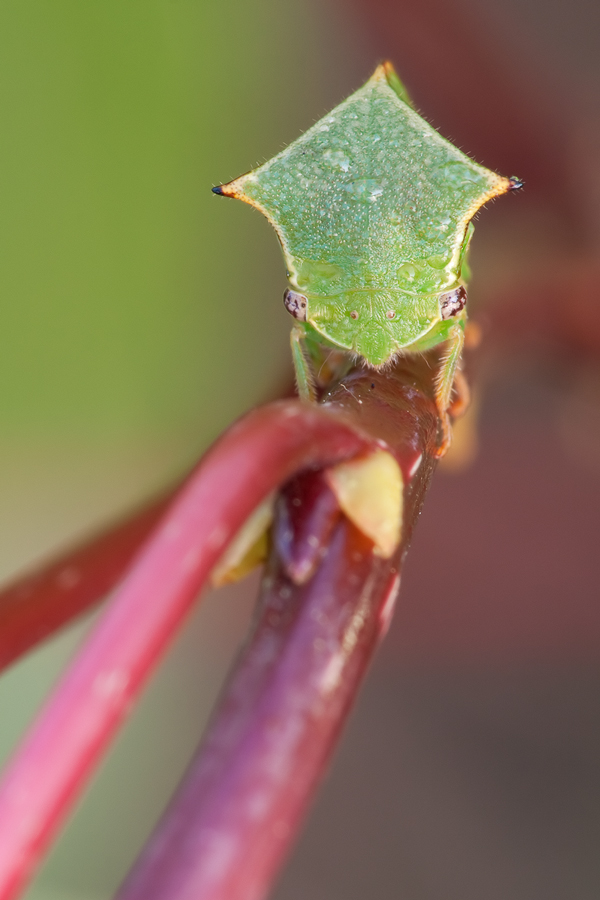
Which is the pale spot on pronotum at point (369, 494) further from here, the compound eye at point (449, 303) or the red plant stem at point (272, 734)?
the compound eye at point (449, 303)

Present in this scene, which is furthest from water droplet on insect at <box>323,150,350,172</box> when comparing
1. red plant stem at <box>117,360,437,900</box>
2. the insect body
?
red plant stem at <box>117,360,437,900</box>

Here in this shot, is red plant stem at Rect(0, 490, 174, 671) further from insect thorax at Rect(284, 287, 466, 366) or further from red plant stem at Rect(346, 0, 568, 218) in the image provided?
red plant stem at Rect(346, 0, 568, 218)

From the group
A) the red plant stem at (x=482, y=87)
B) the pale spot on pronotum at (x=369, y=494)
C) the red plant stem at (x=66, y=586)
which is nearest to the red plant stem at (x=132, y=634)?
the pale spot on pronotum at (x=369, y=494)

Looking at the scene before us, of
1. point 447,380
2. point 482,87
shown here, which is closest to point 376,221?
point 447,380

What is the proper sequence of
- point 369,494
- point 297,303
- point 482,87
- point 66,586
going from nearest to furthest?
point 369,494 → point 66,586 → point 297,303 → point 482,87

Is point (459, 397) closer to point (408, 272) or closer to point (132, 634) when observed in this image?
point (408, 272)

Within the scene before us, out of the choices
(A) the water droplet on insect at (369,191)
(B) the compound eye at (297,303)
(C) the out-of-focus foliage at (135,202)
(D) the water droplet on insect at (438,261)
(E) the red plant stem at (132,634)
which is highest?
(C) the out-of-focus foliage at (135,202)
